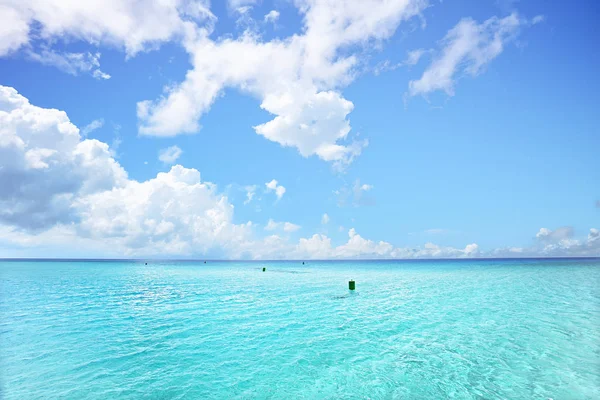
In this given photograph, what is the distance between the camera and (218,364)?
1437cm

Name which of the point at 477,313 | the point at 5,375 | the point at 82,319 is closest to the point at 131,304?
the point at 82,319

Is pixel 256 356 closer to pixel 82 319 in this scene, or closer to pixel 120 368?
pixel 120 368

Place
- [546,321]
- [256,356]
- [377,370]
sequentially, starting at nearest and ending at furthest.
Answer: [377,370]
[256,356]
[546,321]

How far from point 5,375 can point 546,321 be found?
109 feet

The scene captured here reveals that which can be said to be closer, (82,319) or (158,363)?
(158,363)

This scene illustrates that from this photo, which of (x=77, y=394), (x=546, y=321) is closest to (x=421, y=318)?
(x=546, y=321)

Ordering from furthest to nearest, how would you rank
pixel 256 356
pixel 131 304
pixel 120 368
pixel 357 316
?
pixel 131 304
pixel 357 316
pixel 256 356
pixel 120 368

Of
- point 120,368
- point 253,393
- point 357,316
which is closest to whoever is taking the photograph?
point 253,393

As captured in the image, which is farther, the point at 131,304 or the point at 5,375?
the point at 131,304

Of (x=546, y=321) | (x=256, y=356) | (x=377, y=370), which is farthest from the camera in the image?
(x=546, y=321)

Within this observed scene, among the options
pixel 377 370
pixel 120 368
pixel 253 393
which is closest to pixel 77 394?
pixel 120 368

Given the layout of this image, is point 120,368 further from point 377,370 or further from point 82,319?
point 82,319

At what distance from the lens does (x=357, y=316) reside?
24109 millimetres

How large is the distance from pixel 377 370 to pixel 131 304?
2886 centimetres
